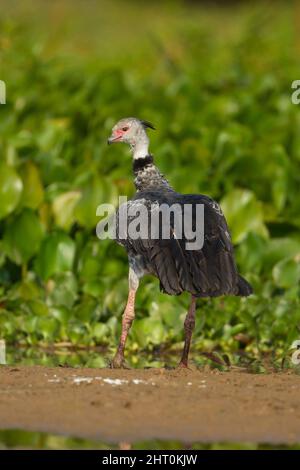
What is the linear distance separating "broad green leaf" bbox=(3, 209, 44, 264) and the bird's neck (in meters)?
1.33

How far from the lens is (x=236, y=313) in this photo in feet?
27.0

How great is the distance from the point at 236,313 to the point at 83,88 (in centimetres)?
572

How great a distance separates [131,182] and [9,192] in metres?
1.18

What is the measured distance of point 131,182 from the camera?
31.7 ft

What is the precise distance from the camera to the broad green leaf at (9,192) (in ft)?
29.2

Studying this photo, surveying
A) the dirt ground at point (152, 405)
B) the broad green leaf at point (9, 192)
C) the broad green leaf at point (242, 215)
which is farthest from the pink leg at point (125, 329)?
the broad green leaf at point (242, 215)

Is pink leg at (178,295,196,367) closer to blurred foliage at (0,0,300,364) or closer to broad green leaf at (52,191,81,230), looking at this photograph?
blurred foliage at (0,0,300,364)

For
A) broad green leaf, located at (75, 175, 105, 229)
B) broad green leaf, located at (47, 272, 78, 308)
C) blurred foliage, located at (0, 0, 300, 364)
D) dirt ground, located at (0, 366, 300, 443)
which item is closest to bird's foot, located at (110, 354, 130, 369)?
dirt ground, located at (0, 366, 300, 443)

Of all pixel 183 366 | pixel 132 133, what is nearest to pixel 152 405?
pixel 183 366

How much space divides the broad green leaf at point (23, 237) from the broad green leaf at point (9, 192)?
11 cm

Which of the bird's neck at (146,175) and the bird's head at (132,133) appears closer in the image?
the bird's neck at (146,175)

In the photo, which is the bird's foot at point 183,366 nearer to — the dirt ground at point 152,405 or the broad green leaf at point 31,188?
the dirt ground at point 152,405

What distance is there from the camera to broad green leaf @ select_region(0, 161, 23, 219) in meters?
8.91

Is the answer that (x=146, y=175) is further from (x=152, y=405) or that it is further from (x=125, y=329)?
(x=152, y=405)
